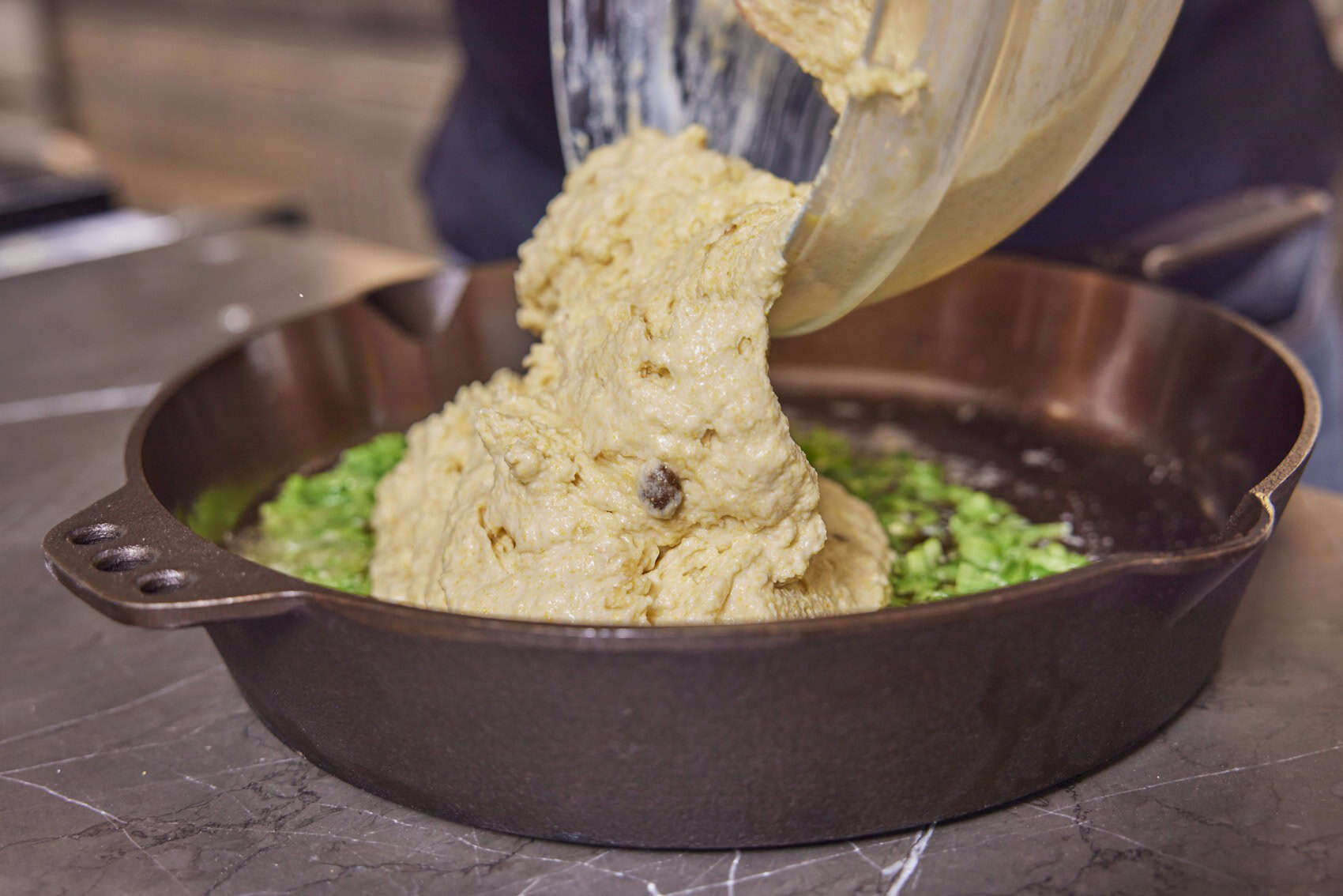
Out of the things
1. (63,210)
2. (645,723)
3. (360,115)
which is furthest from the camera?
(360,115)

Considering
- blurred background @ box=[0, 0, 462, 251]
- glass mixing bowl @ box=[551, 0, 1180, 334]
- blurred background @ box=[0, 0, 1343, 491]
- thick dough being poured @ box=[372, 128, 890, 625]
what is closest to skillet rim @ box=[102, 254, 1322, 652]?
thick dough being poured @ box=[372, 128, 890, 625]

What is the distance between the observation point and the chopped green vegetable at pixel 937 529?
1003 mm

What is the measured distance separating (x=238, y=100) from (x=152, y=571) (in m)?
4.10

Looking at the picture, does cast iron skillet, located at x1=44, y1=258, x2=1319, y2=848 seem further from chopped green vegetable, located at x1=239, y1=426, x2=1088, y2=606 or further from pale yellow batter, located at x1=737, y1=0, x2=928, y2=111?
pale yellow batter, located at x1=737, y1=0, x2=928, y2=111

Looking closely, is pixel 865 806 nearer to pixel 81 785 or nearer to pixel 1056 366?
pixel 81 785

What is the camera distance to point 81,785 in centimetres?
83

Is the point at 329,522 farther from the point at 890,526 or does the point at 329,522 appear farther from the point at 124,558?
the point at 890,526

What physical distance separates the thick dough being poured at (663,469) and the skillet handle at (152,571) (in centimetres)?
19

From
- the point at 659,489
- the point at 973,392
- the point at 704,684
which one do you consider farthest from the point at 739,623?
the point at 973,392

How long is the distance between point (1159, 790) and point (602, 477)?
438 millimetres

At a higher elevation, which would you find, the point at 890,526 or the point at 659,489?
the point at 659,489

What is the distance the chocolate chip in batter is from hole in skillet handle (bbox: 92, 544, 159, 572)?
32 cm

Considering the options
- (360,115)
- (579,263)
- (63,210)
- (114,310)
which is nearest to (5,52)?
(360,115)

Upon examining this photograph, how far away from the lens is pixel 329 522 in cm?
114
